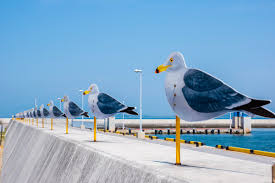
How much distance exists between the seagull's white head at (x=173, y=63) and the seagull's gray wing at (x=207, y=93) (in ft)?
1.84

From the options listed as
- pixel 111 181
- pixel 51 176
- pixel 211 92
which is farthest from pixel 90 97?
pixel 211 92

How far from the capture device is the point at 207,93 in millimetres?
7500

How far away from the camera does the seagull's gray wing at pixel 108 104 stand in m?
14.6

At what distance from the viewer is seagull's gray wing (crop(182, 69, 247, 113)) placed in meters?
7.12

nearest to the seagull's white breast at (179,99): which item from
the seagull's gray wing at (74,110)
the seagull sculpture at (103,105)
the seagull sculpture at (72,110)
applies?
the seagull sculpture at (103,105)

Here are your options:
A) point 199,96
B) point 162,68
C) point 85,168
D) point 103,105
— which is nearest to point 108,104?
point 103,105

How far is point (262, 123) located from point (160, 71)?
10613 centimetres

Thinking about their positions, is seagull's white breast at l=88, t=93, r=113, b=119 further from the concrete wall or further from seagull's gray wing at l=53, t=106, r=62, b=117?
seagull's gray wing at l=53, t=106, r=62, b=117

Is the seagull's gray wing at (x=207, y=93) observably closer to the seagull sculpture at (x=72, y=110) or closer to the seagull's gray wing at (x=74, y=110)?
the seagull sculpture at (x=72, y=110)

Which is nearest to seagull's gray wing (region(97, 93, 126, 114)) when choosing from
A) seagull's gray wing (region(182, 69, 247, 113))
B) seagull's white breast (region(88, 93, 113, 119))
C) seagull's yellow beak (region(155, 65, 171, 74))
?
seagull's white breast (region(88, 93, 113, 119))

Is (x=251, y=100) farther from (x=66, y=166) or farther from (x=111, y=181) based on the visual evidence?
(x=66, y=166)

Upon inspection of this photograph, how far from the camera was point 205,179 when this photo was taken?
22.8 feet

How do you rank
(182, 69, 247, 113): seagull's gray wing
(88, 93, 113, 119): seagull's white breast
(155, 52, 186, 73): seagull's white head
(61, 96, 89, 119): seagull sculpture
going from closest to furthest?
(182, 69, 247, 113): seagull's gray wing
(155, 52, 186, 73): seagull's white head
(88, 93, 113, 119): seagull's white breast
(61, 96, 89, 119): seagull sculpture

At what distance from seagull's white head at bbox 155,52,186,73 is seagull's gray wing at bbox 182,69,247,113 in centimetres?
56
